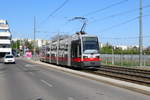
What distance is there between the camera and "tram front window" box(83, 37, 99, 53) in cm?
2898

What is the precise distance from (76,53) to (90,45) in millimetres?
1657

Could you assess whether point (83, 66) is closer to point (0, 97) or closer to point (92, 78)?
point (92, 78)

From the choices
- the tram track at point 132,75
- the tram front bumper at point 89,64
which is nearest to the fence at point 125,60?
the tram front bumper at point 89,64

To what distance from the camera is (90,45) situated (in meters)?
29.4

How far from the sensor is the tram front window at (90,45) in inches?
1141

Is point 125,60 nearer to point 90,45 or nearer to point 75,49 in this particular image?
point 75,49

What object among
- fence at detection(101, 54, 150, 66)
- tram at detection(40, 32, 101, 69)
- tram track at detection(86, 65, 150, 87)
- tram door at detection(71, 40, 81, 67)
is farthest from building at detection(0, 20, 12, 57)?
tram track at detection(86, 65, 150, 87)

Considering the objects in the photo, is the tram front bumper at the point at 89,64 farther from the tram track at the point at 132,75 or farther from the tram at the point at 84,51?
the tram track at the point at 132,75

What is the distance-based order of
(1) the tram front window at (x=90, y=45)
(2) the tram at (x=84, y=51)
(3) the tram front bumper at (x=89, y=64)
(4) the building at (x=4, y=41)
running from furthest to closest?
(4) the building at (x=4, y=41)
(1) the tram front window at (x=90, y=45)
(2) the tram at (x=84, y=51)
(3) the tram front bumper at (x=89, y=64)

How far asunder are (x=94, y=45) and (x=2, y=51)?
95.9 meters

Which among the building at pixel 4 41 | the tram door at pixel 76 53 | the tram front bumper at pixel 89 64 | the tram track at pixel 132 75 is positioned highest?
the building at pixel 4 41

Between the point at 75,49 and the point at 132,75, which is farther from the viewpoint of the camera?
the point at 75,49

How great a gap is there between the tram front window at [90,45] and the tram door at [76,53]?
60 cm

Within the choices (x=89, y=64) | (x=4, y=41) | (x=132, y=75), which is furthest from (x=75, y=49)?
(x=4, y=41)
